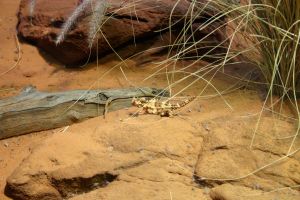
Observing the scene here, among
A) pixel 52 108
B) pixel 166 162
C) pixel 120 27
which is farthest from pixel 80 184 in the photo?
pixel 120 27

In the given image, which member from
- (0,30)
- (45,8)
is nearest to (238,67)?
(45,8)

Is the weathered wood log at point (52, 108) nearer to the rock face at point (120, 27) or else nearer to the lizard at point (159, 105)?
the lizard at point (159, 105)

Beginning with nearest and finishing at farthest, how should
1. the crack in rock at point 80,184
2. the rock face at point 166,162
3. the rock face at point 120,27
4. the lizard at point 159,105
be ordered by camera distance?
the rock face at point 166,162, the crack in rock at point 80,184, the lizard at point 159,105, the rock face at point 120,27

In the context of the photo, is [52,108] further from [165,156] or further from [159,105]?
[165,156]

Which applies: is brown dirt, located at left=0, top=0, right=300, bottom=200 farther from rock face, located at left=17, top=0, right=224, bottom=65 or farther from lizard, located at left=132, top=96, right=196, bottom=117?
rock face, located at left=17, top=0, right=224, bottom=65

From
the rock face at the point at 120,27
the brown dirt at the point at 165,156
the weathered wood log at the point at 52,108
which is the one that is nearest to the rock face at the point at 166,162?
the brown dirt at the point at 165,156

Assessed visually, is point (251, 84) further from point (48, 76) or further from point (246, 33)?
point (48, 76)
